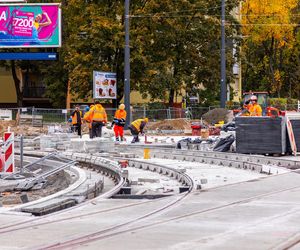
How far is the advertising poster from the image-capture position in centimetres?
4547

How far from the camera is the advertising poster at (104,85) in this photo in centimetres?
4547

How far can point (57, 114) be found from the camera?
4516 cm

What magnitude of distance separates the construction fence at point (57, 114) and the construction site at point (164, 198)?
18.8 metres

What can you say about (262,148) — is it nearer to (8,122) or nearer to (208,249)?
(208,249)

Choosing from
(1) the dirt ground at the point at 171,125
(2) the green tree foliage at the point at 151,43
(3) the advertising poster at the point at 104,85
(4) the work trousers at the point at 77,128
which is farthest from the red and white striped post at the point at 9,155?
(2) the green tree foliage at the point at 151,43

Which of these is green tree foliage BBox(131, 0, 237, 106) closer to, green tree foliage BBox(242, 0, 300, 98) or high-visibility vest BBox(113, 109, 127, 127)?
green tree foliage BBox(242, 0, 300, 98)

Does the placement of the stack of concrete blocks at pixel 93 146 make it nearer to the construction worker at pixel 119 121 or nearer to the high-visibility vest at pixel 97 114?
the high-visibility vest at pixel 97 114

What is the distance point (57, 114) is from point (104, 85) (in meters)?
3.48

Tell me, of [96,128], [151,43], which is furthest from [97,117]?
[151,43]

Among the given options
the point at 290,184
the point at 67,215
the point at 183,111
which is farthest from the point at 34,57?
the point at 67,215

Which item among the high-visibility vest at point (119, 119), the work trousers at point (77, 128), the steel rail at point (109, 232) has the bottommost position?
the steel rail at point (109, 232)

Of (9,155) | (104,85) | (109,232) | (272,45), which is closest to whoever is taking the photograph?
(109,232)

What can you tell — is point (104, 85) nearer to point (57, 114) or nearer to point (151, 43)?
point (57, 114)

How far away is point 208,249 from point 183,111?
132 feet
